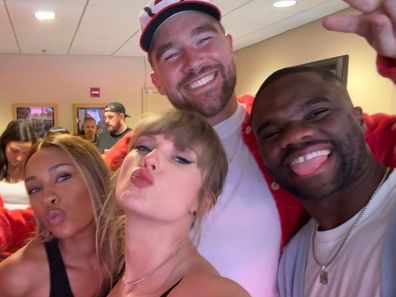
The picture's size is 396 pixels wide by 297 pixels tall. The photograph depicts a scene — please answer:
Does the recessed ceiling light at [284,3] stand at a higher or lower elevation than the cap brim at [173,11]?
higher

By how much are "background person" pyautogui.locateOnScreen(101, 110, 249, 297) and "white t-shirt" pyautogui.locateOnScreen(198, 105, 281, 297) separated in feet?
0.73

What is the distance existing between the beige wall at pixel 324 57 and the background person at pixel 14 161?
8.84ft

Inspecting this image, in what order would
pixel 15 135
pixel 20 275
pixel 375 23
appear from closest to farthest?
pixel 375 23 < pixel 20 275 < pixel 15 135

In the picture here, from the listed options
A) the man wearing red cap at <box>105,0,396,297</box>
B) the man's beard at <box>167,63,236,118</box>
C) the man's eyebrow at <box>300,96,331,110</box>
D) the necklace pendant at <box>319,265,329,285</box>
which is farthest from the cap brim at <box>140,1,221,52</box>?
the necklace pendant at <box>319,265,329,285</box>

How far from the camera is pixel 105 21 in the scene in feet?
15.1

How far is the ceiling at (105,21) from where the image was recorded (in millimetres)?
3990

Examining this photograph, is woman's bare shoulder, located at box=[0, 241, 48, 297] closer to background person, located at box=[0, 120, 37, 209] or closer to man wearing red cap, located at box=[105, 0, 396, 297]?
man wearing red cap, located at box=[105, 0, 396, 297]

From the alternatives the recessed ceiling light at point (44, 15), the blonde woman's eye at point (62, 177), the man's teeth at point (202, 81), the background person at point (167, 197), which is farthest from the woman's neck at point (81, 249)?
the recessed ceiling light at point (44, 15)

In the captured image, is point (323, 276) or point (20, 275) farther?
point (20, 275)

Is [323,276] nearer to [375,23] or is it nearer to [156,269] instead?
[156,269]

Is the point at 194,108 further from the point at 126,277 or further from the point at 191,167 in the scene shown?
the point at 126,277

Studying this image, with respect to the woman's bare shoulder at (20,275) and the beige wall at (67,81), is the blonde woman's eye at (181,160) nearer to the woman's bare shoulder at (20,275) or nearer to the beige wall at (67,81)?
the woman's bare shoulder at (20,275)

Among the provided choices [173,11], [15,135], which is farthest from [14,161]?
[173,11]

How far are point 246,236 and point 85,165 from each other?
558 mm
